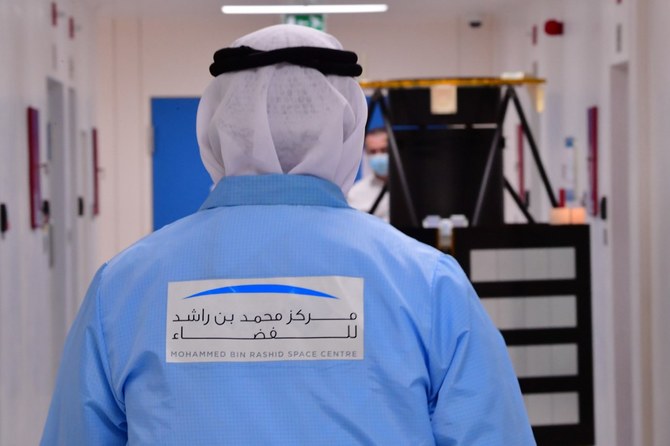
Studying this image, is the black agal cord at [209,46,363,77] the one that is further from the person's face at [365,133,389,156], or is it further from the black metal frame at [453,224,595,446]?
the person's face at [365,133,389,156]

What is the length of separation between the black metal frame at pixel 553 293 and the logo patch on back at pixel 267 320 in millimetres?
2761

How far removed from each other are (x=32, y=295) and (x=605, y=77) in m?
2.95

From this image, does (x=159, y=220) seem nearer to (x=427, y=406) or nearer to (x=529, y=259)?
(x=529, y=259)

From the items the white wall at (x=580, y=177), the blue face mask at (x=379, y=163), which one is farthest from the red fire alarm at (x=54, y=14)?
the blue face mask at (x=379, y=163)

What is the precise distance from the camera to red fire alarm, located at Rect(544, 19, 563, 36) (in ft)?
21.2

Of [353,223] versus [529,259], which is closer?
[353,223]

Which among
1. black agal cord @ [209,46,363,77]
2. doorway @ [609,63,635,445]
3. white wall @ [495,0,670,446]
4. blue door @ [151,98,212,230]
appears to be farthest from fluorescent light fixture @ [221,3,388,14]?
black agal cord @ [209,46,363,77]

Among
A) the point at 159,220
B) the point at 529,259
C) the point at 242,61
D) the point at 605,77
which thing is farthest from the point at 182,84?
the point at 242,61

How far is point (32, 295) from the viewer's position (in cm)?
524

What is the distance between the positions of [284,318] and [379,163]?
5295 mm

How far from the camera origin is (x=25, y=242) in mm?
5090

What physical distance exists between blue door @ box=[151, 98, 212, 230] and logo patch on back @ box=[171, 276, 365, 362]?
7.75m

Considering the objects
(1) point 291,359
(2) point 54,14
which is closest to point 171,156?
(2) point 54,14

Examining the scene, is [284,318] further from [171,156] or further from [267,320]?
[171,156]
